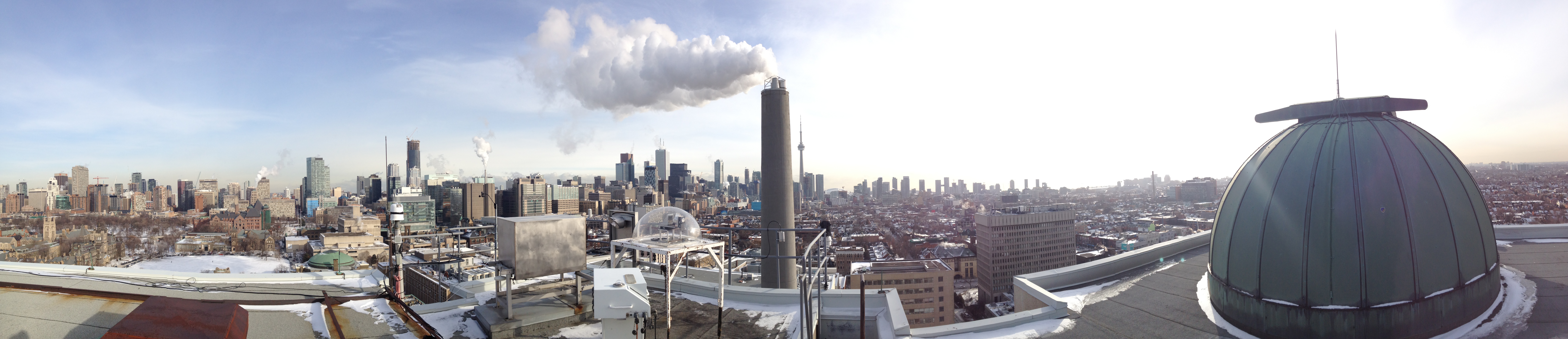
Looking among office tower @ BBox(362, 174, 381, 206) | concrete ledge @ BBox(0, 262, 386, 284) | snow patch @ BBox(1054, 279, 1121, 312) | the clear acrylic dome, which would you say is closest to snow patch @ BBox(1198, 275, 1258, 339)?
snow patch @ BBox(1054, 279, 1121, 312)

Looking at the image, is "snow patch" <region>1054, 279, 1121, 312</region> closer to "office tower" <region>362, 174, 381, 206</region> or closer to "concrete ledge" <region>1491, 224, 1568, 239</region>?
"concrete ledge" <region>1491, 224, 1568, 239</region>

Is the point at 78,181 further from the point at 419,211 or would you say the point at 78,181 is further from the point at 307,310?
the point at 307,310

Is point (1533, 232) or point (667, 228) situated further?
point (1533, 232)

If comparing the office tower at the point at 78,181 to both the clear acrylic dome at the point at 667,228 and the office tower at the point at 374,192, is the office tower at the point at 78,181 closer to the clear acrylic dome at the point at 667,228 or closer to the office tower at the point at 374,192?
the office tower at the point at 374,192

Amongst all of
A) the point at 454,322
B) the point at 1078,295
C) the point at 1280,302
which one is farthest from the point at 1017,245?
the point at 454,322

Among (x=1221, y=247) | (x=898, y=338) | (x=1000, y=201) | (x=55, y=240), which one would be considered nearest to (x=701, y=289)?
(x=898, y=338)

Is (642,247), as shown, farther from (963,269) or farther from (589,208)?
(963,269)
